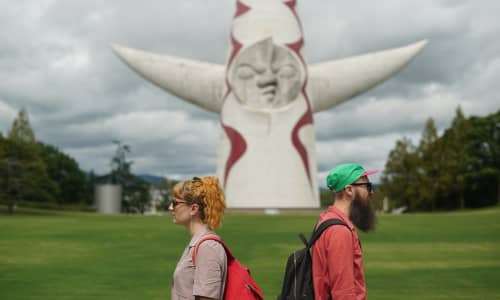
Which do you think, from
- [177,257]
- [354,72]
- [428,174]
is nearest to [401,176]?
[428,174]

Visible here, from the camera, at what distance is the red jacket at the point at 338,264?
2.90m

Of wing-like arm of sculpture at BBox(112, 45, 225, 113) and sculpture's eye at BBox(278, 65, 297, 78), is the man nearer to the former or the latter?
sculpture's eye at BBox(278, 65, 297, 78)

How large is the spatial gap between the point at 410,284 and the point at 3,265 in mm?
6570

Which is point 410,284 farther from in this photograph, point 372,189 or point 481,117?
point 481,117

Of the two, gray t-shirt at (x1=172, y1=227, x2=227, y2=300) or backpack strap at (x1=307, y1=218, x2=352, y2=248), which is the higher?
backpack strap at (x1=307, y1=218, x2=352, y2=248)

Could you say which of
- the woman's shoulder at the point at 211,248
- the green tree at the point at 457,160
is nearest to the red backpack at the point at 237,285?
the woman's shoulder at the point at 211,248

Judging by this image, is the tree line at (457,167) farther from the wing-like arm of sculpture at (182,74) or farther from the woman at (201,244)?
the woman at (201,244)

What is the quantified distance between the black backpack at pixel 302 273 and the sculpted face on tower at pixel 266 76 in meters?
29.3

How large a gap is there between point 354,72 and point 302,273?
32.1m

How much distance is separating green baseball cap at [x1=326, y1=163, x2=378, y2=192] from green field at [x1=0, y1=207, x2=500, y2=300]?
4.84 meters

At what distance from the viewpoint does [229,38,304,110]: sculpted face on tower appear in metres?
32.2

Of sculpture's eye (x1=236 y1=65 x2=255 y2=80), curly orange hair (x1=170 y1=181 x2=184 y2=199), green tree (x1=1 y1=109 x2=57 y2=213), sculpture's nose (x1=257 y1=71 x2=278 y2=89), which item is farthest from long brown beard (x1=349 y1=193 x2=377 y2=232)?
green tree (x1=1 y1=109 x2=57 y2=213)

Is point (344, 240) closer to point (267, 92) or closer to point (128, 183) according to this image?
point (267, 92)

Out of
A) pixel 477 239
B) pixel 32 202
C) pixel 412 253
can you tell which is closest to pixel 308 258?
pixel 412 253
